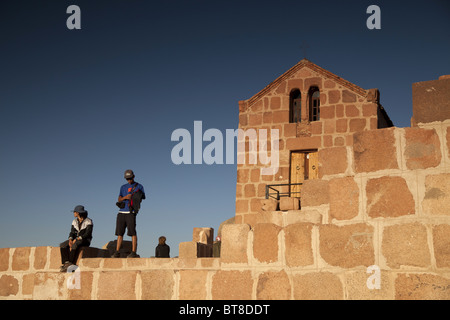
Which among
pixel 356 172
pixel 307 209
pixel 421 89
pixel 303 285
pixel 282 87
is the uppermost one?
pixel 282 87

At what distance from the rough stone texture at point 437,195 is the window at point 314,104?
1210 cm

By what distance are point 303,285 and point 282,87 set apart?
502 inches

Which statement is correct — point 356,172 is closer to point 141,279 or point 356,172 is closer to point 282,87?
point 141,279

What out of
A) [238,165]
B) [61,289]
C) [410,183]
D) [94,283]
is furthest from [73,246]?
[238,165]

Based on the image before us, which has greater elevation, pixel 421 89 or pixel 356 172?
pixel 421 89

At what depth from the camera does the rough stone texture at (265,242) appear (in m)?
4.68

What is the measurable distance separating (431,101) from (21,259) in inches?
266

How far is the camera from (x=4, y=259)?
26.2 feet

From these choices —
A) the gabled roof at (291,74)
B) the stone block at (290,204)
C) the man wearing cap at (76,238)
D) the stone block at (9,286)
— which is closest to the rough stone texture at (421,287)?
the man wearing cap at (76,238)

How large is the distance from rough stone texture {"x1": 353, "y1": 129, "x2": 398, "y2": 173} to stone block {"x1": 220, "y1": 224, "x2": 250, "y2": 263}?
133 cm

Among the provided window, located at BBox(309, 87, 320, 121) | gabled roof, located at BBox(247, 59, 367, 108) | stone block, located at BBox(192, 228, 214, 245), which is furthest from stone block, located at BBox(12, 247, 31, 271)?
window, located at BBox(309, 87, 320, 121)

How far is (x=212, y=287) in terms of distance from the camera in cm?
496

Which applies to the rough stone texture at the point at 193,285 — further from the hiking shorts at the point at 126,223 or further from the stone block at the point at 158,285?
the hiking shorts at the point at 126,223
